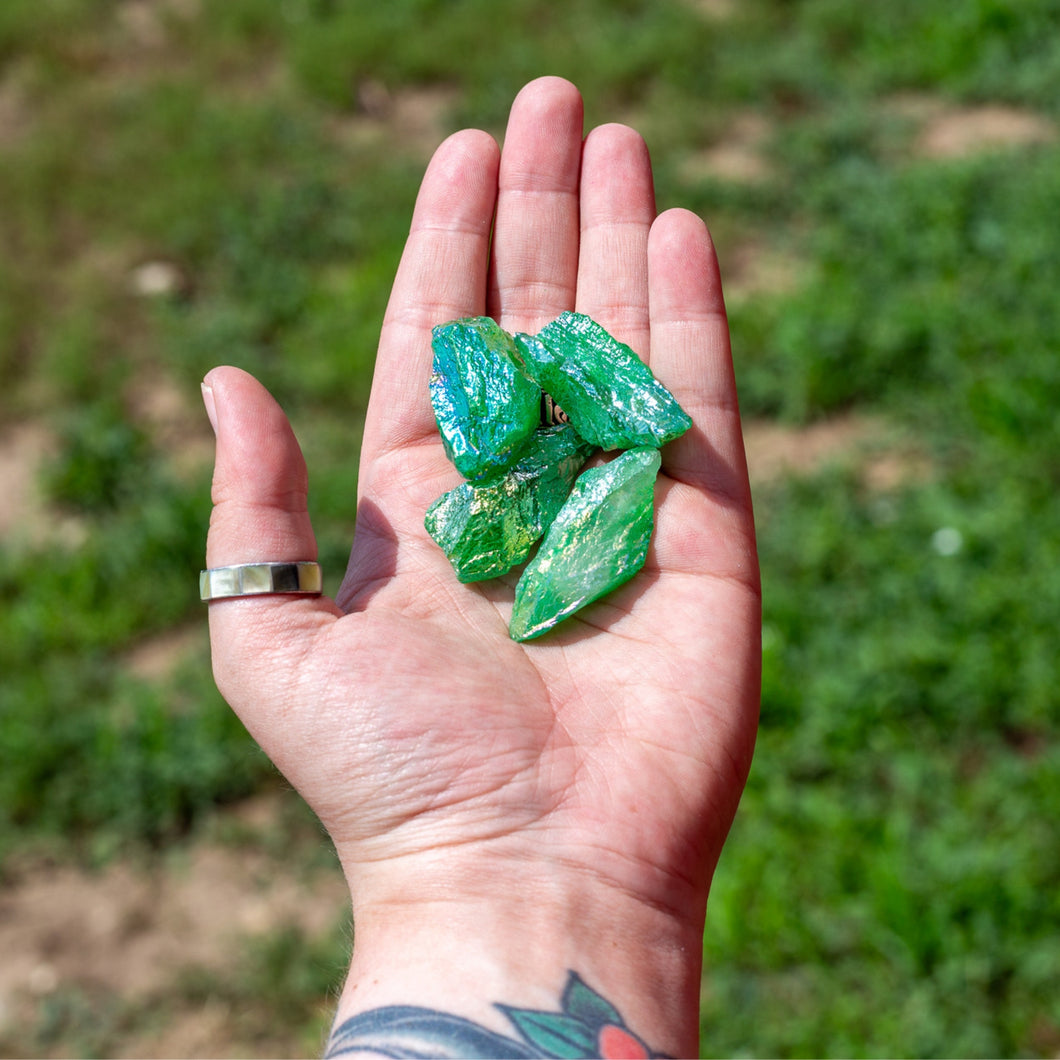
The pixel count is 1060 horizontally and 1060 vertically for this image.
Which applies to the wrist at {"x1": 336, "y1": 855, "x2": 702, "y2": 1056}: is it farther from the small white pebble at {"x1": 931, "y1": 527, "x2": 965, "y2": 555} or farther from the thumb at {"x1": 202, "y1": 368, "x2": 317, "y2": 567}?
the small white pebble at {"x1": 931, "y1": 527, "x2": 965, "y2": 555}

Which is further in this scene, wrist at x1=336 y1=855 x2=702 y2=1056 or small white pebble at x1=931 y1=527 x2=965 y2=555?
small white pebble at x1=931 y1=527 x2=965 y2=555

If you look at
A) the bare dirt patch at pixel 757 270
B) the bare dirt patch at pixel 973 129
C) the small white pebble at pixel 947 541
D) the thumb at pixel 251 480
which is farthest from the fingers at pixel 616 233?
the bare dirt patch at pixel 973 129

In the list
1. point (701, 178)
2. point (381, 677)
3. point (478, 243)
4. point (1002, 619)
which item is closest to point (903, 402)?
point (1002, 619)

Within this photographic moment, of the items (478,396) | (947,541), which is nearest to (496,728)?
(478,396)

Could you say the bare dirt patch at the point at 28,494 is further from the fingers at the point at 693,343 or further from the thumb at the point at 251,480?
the fingers at the point at 693,343

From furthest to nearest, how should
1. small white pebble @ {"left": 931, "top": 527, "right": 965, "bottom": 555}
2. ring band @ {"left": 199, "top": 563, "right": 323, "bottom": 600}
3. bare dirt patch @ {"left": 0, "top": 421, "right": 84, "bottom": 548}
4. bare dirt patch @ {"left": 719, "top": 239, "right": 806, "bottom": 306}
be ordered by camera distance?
bare dirt patch @ {"left": 719, "top": 239, "right": 806, "bottom": 306} → bare dirt patch @ {"left": 0, "top": 421, "right": 84, "bottom": 548} → small white pebble @ {"left": 931, "top": 527, "right": 965, "bottom": 555} → ring band @ {"left": 199, "top": 563, "right": 323, "bottom": 600}

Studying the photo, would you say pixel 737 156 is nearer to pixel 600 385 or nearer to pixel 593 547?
pixel 600 385

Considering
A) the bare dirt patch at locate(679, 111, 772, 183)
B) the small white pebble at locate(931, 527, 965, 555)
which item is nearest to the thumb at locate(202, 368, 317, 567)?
the small white pebble at locate(931, 527, 965, 555)

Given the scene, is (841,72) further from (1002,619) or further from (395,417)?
(395,417)
